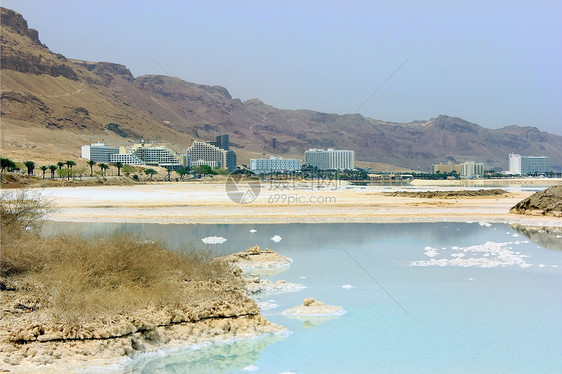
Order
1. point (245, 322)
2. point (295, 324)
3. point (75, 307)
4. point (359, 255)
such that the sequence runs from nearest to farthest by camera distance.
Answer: point (75, 307) < point (245, 322) < point (295, 324) < point (359, 255)

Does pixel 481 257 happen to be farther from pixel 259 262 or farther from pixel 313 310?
pixel 313 310

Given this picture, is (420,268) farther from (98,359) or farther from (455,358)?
(98,359)

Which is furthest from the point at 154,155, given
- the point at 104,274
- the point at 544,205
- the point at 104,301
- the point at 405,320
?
the point at 104,301

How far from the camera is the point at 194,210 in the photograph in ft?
130

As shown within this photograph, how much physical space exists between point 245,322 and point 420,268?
9.20m

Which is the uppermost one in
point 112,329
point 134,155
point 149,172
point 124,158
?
point 134,155

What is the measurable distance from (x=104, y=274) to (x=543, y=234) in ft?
77.7

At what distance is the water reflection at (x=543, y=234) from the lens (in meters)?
24.6

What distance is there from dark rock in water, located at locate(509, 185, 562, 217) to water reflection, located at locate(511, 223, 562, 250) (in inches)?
186

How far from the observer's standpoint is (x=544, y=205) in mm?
37188

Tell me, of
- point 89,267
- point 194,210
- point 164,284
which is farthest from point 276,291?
point 194,210

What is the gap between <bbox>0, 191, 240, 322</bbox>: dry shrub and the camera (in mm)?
10141

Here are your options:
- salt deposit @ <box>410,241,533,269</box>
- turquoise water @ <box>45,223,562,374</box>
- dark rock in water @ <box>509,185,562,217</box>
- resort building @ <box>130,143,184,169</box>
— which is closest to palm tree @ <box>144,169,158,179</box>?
resort building @ <box>130,143,184,169</box>

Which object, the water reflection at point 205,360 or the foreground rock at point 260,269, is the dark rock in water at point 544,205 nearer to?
the foreground rock at point 260,269
